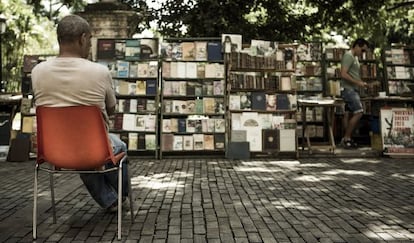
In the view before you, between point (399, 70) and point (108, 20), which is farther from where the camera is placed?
point (399, 70)

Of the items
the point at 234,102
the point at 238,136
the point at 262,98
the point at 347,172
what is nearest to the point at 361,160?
the point at 347,172

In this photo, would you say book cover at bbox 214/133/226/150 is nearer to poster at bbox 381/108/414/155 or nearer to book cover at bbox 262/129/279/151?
book cover at bbox 262/129/279/151

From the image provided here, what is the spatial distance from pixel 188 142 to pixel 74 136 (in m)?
5.20

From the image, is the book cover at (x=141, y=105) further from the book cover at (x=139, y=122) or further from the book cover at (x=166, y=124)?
the book cover at (x=166, y=124)

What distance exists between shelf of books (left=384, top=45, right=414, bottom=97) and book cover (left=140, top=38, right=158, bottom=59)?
5.30 meters

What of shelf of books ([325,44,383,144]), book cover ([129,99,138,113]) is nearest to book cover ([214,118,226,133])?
book cover ([129,99,138,113])

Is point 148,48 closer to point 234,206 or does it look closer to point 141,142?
point 141,142

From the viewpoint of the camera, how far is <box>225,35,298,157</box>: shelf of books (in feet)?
27.6

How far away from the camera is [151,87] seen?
851 cm

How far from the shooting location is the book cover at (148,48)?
336 inches

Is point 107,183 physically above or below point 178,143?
below

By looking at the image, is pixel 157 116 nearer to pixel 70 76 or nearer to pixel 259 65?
pixel 259 65

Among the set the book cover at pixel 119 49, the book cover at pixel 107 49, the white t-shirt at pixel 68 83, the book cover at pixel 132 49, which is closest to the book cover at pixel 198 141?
the book cover at pixel 132 49

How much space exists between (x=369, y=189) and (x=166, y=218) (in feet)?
8.72
